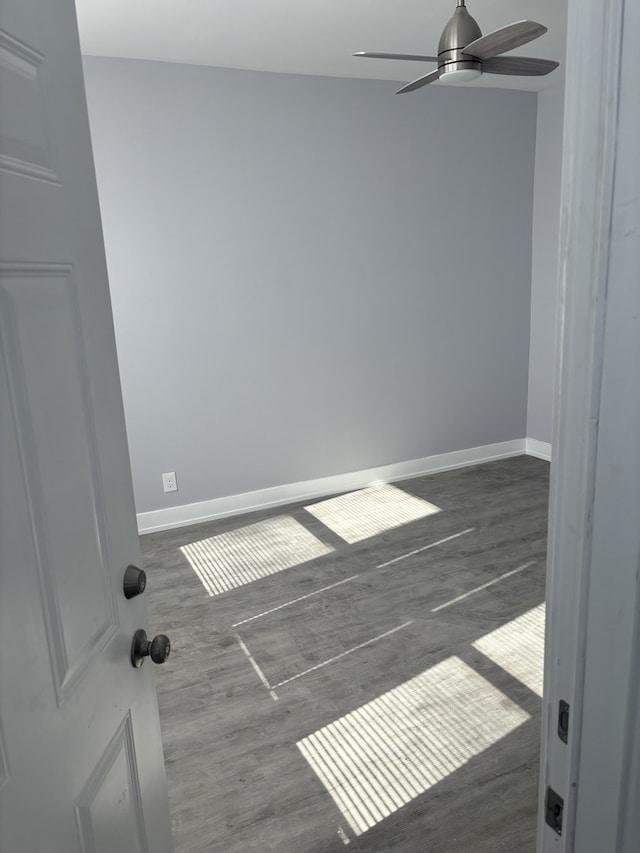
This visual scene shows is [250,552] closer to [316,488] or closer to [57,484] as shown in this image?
[316,488]

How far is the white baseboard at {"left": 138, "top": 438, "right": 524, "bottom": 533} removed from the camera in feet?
12.9

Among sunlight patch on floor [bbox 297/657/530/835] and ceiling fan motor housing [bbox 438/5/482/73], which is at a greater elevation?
ceiling fan motor housing [bbox 438/5/482/73]

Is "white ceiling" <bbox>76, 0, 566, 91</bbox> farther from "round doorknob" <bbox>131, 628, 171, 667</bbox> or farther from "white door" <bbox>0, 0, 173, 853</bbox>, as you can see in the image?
"round doorknob" <bbox>131, 628, 171, 667</bbox>

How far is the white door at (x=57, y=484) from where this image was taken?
0.73 meters

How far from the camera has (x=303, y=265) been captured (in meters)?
3.98

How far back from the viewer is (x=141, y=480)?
3820 millimetres

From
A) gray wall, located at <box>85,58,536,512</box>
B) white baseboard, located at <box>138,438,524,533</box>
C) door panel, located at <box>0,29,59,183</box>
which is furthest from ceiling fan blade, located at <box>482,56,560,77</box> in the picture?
white baseboard, located at <box>138,438,524,533</box>

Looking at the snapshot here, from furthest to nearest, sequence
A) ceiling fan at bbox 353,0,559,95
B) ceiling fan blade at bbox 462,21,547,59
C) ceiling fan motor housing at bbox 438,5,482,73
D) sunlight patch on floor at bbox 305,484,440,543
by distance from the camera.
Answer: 1. sunlight patch on floor at bbox 305,484,440,543
2. ceiling fan motor housing at bbox 438,5,482,73
3. ceiling fan at bbox 353,0,559,95
4. ceiling fan blade at bbox 462,21,547,59

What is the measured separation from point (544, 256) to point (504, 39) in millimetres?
2804

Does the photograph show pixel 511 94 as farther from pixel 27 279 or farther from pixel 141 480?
pixel 27 279

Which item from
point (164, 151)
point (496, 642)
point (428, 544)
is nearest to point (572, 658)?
point (496, 642)

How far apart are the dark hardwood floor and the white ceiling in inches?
102

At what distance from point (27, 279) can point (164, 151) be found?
10.1 ft

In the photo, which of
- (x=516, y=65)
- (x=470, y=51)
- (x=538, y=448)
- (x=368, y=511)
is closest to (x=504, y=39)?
(x=470, y=51)
